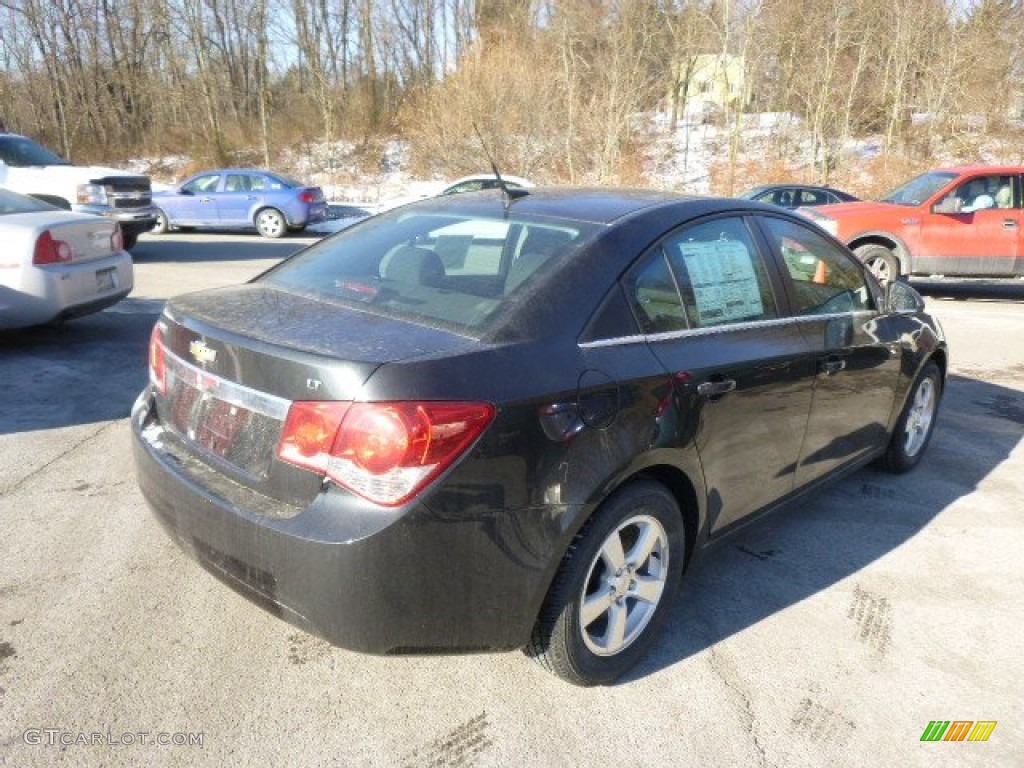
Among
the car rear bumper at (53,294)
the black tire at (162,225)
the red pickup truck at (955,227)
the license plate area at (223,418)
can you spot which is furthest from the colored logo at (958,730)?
the black tire at (162,225)

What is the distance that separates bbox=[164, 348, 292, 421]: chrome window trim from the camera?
2203mm

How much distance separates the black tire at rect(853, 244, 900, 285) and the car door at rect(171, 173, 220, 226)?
514 inches

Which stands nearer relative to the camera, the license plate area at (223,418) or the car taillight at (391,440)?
the car taillight at (391,440)

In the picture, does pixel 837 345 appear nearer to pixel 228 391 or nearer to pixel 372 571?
pixel 372 571

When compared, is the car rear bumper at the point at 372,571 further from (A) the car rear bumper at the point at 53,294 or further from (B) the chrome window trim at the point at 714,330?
(A) the car rear bumper at the point at 53,294

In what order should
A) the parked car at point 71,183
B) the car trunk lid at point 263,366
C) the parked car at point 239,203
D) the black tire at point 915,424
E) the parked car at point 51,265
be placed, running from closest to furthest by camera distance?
the car trunk lid at point 263,366, the black tire at point 915,424, the parked car at point 51,265, the parked car at point 71,183, the parked car at point 239,203

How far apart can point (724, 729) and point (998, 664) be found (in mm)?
1216

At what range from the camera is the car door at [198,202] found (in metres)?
16.9

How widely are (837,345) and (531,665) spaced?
77.8 inches

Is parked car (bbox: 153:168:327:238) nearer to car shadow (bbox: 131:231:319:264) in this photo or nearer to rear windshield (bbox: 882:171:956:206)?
car shadow (bbox: 131:231:319:264)

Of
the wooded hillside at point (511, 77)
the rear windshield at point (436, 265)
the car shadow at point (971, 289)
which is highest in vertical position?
the wooded hillside at point (511, 77)

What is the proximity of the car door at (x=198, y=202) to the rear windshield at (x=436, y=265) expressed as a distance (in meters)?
15.0

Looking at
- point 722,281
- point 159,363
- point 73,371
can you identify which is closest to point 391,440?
point 159,363

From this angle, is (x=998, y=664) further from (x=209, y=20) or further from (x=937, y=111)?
(x=209, y=20)
